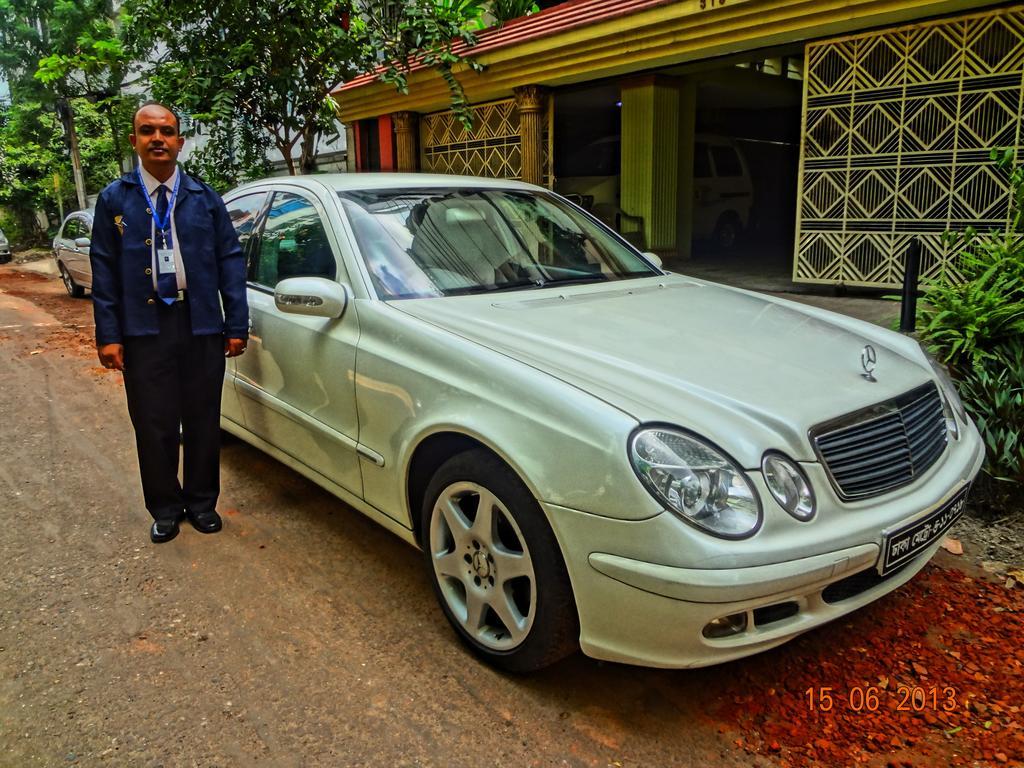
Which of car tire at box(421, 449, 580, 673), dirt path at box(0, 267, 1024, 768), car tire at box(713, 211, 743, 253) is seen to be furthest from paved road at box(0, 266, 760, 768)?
car tire at box(713, 211, 743, 253)

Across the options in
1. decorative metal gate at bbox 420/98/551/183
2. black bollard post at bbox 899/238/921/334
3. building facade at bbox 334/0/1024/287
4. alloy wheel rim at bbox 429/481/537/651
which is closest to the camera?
alloy wheel rim at bbox 429/481/537/651

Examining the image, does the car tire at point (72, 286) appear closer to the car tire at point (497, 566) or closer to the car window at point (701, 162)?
the car window at point (701, 162)

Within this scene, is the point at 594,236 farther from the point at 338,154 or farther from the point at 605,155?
the point at 338,154

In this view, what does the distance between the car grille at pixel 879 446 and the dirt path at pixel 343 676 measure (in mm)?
698

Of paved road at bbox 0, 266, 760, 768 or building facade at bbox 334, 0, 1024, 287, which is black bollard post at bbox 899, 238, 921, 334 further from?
paved road at bbox 0, 266, 760, 768

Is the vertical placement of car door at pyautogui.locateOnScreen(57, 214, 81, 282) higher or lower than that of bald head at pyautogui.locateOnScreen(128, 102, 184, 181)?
lower

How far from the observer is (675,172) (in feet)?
38.8

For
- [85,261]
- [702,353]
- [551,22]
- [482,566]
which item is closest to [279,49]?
[551,22]

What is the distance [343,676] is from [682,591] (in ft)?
3.97

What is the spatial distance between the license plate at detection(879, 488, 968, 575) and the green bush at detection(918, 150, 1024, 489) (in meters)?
1.39

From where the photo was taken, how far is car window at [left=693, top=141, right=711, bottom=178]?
42.0ft

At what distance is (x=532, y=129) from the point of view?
11.2 m
